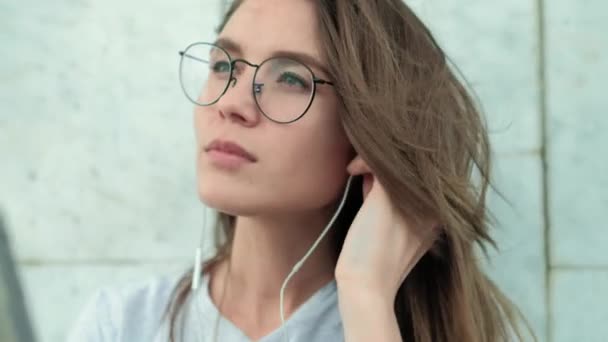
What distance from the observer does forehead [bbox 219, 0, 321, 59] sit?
0.85 meters

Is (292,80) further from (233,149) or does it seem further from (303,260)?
(303,260)

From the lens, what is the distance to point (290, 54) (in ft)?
2.78

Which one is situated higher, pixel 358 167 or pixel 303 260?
pixel 358 167

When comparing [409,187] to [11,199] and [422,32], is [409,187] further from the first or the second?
[11,199]

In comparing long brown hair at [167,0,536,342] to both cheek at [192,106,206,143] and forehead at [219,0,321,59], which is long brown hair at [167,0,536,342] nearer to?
forehead at [219,0,321,59]

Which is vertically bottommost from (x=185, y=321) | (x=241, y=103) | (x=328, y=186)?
(x=185, y=321)

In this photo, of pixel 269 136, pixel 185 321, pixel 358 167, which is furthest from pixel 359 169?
pixel 185 321

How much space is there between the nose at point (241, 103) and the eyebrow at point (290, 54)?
37mm

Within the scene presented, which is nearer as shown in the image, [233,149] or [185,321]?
[233,149]

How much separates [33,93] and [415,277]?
0.77 metres

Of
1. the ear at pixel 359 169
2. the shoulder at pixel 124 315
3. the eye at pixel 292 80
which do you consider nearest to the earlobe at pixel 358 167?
the ear at pixel 359 169

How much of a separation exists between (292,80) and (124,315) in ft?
1.26

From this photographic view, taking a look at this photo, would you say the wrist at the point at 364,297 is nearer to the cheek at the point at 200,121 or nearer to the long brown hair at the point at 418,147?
the long brown hair at the point at 418,147

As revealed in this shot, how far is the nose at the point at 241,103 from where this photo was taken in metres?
0.82
